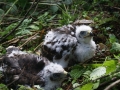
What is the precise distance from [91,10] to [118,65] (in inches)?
105

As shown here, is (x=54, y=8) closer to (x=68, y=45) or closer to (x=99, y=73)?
(x=68, y=45)

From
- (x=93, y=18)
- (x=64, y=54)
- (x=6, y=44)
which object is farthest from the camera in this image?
(x=93, y=18)

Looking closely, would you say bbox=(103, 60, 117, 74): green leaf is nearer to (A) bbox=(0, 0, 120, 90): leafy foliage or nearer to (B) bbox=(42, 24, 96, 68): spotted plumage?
(A) bbox=(0, 0, 120, 90): leafy foliage

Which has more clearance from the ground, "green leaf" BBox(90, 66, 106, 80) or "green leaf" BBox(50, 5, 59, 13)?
"green leaf" BBox(50, 5, 59, 13)

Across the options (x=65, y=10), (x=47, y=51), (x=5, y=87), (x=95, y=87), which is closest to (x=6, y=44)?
(x=47, y=51)

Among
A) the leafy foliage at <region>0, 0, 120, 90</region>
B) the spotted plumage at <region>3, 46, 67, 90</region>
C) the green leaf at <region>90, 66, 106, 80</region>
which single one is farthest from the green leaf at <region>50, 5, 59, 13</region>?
the green leaf at <region>90, 66, 106, 80</region>

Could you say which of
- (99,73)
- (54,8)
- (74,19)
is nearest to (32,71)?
(99,73)

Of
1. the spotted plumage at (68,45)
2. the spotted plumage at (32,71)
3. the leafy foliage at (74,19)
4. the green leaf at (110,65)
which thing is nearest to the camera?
the green leaf at (110,65)

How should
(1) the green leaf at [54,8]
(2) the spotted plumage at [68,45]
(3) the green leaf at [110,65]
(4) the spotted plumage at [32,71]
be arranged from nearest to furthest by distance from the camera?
(3) the green leaf at [110,65], (4) the spotted plumage at [32,71], (2) the spotted plumage at [68,45], (1) the green leaf at [54,8]

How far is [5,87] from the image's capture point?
3.35 m

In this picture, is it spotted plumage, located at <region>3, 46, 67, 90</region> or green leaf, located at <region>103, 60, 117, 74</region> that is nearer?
green leaf, located at <region>103, 60, 117, 74</region>

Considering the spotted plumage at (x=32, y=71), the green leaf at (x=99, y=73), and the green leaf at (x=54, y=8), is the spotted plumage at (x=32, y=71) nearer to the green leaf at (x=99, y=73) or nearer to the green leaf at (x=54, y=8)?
the green leaf at (x=99, y=73)

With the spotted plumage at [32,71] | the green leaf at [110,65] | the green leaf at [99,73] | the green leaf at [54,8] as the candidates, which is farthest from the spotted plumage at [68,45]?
the green leaf at [54,8]

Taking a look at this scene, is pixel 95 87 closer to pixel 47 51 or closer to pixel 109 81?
pixel 109 81
